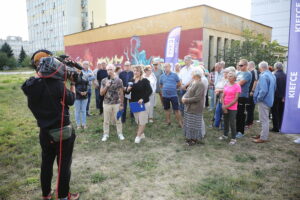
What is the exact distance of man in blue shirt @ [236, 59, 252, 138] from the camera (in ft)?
17.2

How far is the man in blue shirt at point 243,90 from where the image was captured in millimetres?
5250

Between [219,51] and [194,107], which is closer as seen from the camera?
[194,107]

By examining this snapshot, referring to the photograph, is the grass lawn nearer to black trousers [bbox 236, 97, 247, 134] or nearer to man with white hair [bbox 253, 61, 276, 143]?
black trousers [bbox 236, 97, 247, 134]

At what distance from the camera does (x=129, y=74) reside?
6559mm

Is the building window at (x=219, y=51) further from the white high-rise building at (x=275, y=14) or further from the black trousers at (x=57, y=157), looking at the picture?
the white high-rise building at (x=275, y=14)

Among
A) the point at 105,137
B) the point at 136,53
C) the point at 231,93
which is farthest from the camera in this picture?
the point at 136,53

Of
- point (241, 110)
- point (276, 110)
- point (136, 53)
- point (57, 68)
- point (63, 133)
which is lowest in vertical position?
point (276, 110)

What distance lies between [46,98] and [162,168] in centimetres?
240

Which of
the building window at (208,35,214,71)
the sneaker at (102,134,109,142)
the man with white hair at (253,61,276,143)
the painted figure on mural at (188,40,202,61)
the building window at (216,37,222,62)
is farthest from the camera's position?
the building window at (216,37,222,62)

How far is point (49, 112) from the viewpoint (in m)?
2.37

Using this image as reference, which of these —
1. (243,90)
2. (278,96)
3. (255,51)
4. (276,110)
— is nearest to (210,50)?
(255,51)

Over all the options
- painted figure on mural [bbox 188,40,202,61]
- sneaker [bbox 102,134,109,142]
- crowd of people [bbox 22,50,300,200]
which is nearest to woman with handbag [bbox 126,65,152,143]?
crowd of people [bbox 22,50,300,200]

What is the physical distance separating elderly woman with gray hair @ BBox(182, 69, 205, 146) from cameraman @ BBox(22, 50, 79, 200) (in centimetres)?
275

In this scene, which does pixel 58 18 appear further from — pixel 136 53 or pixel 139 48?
pixel 139 48
